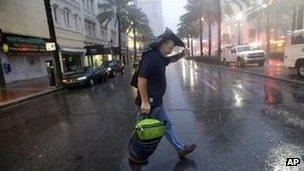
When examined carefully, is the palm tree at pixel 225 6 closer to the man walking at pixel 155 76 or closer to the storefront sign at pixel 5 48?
the storefront sign at pixel 5 48

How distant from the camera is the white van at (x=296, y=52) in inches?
697

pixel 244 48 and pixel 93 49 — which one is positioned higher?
pixel 93 49

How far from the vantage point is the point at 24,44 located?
29.3 m

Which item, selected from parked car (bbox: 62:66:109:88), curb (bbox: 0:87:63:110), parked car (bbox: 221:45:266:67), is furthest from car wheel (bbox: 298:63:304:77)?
curb (bbox: 0:87:63:110)

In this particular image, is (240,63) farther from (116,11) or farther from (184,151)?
(116,11)

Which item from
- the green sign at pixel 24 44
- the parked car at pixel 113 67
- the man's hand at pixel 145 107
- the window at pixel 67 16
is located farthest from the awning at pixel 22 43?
the man's hand at pixel 145 107

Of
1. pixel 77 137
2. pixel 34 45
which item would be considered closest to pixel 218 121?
pixel 77 137

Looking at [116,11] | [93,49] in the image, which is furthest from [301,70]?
[116,11]

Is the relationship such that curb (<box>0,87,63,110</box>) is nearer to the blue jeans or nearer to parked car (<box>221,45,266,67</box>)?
the blue jeans

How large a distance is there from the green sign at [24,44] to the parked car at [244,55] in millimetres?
18772

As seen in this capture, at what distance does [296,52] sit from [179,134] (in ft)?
→ 43.8

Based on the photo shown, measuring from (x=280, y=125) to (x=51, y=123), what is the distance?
6.14 metres

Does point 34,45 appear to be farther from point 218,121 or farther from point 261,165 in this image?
point 261,165

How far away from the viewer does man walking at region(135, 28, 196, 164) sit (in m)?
4.91
